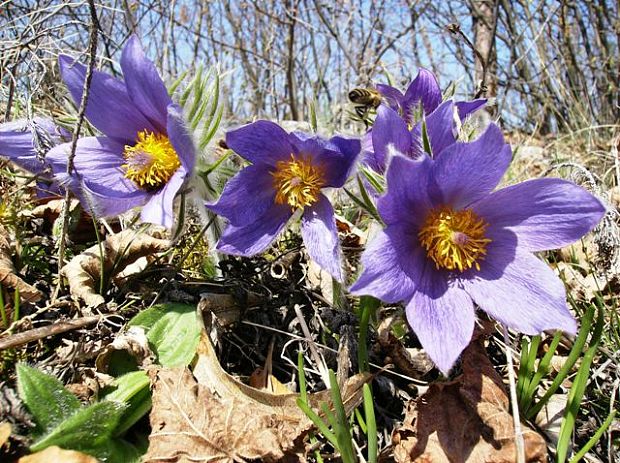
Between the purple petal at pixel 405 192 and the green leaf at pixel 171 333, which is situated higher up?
the purple petal at pixel 405 192

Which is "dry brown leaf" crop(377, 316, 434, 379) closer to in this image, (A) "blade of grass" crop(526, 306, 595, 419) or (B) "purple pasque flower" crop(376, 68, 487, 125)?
(A) "blade of grass" crop(526, 306, 595, 419)

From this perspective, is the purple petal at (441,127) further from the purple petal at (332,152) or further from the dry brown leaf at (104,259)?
the dry brown leaf at (104,259)

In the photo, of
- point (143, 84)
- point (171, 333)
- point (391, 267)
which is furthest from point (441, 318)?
point (143, 84)

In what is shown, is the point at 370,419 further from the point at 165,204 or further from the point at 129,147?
the point at 129,147

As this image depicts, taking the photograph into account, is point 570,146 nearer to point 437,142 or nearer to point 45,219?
point 437,142

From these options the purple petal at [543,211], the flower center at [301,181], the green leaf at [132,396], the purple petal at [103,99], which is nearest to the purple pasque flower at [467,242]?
the purple petal at [543,211]

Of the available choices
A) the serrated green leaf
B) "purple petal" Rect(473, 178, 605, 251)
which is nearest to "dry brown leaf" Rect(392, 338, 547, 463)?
"purple petal" Rect(473, 178, 605, 251)

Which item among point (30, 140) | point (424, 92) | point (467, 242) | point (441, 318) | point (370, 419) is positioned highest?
point (30, 140)

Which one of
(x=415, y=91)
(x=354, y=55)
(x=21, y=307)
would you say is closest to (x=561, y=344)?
(x=415, y=91)
